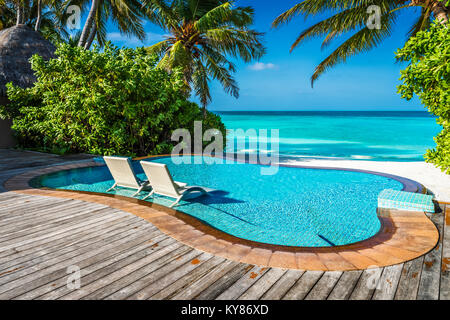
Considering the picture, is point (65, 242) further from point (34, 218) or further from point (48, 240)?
point (34, 218)

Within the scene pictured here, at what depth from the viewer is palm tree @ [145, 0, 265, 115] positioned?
11820 mm

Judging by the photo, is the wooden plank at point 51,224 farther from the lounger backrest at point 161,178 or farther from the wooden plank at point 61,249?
the lounger backrest at point 161,178

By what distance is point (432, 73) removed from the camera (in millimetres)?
3143

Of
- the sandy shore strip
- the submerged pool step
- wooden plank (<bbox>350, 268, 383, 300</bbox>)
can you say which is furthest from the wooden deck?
the sandy shore strip

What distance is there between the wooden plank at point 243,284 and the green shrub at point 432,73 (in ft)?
9.06

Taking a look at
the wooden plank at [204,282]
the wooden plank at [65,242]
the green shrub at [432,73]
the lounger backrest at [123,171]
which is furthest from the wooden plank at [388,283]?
the lounger backrest at [123,171]

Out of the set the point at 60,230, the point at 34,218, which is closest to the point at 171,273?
the point at 60,230

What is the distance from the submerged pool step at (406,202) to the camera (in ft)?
13.2

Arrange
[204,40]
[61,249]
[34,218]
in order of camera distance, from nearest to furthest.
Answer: [61,249], [34,218], [204,40]

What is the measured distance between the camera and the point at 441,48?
305cm

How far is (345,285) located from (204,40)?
13177mm

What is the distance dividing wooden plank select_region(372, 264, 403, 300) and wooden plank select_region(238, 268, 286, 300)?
28.3 inches

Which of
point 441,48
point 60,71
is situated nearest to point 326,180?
point 441,48
